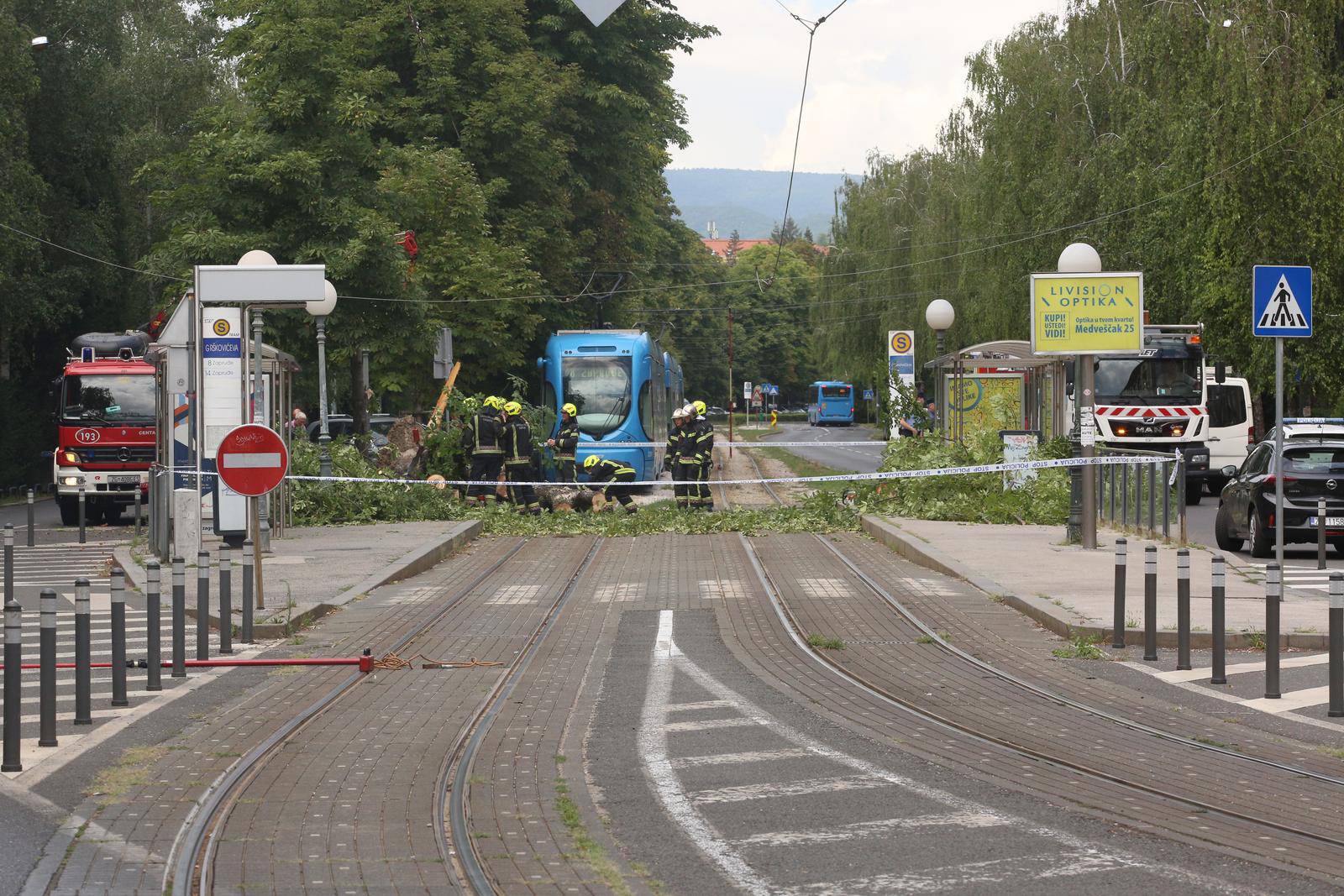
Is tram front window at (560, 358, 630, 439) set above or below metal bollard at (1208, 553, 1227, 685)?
above

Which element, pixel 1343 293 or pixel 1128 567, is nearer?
pixel 1128 567

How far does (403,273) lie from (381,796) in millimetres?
25560

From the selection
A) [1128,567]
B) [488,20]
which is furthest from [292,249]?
[1128,567]

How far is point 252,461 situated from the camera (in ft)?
45.5

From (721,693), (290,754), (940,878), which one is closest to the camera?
(940,878)

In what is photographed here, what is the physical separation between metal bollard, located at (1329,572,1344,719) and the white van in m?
26.8

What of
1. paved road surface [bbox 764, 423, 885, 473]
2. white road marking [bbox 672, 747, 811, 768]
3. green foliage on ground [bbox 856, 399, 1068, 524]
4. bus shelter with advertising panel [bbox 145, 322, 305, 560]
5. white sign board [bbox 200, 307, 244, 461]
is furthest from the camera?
paved road surface [bbox 764, 423, 885, 473]

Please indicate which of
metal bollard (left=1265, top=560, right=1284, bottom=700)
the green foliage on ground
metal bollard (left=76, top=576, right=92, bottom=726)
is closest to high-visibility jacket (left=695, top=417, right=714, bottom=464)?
the green foliage on ground

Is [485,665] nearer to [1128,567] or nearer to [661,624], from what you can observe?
[661,624]

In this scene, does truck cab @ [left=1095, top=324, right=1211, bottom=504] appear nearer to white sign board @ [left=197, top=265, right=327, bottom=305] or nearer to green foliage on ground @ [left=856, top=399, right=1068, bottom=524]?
green foliage on ground @ [left=856, top=399, right=1068, bottom=524]

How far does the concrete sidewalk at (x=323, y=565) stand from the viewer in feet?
47.0

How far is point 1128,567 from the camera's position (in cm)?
1733

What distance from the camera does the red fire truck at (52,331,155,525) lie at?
3056cm

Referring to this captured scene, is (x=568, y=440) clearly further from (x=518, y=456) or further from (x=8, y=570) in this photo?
(x=8, y=570)
